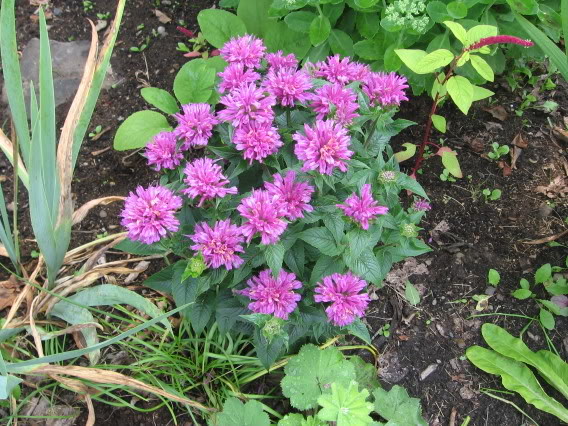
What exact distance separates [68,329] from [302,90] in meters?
1.11

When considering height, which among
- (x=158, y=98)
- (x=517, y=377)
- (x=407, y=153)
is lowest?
(x=517, y=377)

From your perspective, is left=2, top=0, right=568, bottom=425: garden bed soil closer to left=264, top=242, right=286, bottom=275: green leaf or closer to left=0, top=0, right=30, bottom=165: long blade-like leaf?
left=0, top=0, right=30, bottom=165: long blade-like leaf

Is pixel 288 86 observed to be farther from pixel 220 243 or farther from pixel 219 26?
pixel 219 26

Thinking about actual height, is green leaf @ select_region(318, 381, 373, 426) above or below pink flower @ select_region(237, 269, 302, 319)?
below

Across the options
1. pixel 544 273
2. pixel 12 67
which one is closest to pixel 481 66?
pixel 544 273

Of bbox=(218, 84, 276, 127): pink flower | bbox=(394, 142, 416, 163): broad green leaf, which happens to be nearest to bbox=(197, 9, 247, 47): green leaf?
bbox=(394, 142, 416, 163): broad green leaf

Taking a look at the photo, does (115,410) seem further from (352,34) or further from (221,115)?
(352,34)

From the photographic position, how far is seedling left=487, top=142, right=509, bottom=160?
97.5 inches

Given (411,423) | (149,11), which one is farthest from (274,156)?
(149,11)

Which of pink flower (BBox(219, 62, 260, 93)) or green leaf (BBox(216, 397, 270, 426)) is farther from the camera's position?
green leaf (BBox(216, 397, 270, 426))

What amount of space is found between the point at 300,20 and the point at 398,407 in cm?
152

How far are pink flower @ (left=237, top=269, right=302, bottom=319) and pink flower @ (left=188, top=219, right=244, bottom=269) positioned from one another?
15cm

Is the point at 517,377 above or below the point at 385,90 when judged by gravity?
→ below

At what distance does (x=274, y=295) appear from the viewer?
59.9 inches
